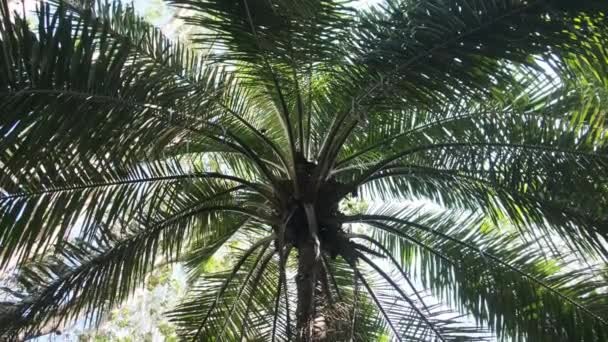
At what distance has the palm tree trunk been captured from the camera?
3.57 m

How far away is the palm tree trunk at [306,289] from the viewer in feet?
11.7

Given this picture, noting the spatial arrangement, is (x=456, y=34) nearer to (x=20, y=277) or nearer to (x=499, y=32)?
(x=499, y=32)

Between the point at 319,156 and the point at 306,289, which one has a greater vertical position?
the point at 319,156

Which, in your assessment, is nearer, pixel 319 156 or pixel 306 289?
pixel 306 289

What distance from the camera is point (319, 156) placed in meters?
4.61

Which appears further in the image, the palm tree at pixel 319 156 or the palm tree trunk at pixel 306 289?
the palm tree trunk at pixel 306 289

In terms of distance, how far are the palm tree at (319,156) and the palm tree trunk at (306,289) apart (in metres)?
0.02

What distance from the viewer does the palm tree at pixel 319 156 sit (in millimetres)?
3314

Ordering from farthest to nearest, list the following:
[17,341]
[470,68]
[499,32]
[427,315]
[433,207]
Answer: [433,207], [427,315], [17,341], [470,68], [499,32]

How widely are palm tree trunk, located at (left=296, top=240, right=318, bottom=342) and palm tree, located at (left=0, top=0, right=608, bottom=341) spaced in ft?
0.07

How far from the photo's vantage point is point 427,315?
4.64m

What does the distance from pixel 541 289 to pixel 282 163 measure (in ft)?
6.79

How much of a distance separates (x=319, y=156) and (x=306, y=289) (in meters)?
1.03

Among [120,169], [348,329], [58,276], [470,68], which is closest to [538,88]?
[470,68]
